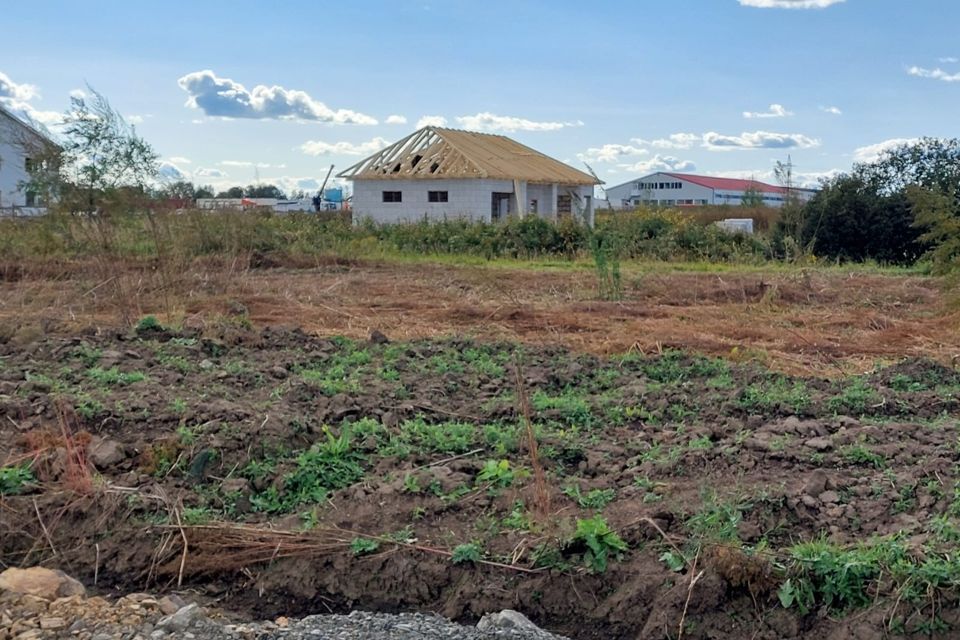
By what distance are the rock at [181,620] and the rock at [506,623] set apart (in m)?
1.12

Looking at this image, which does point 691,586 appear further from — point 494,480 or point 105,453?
point 105,453

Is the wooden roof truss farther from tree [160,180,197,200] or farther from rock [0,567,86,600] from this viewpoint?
rock [0,567,86,600]

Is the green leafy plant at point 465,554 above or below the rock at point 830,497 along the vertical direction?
below

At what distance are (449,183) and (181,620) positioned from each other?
91.9 ft

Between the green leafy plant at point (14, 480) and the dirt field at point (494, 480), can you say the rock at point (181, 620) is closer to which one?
the dirt field at point (494, 480)

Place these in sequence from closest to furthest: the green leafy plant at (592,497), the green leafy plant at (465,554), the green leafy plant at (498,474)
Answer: the green leafy plant at (465,554), the green leafy plant at (592,497), the green leafy plant at (498,474)

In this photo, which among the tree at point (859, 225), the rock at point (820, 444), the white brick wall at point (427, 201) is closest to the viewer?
the rock at point (820, 444)

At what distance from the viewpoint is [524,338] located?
10.1 m

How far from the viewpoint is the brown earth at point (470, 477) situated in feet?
13.0

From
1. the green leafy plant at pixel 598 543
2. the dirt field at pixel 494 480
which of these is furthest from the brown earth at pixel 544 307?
the green leafy plant at pixel 598 543

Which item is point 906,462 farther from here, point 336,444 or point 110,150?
point 110,150

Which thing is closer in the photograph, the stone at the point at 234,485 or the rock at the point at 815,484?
the rock at the point at 815,484

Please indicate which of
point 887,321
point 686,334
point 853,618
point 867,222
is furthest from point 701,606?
point 867,222

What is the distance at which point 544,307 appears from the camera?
494 inches
